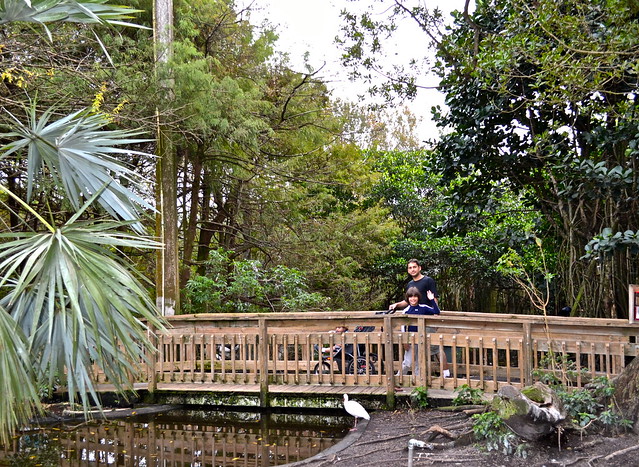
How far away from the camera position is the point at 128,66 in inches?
461

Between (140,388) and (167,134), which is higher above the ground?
(167,134)

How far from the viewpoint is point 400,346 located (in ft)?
27.7

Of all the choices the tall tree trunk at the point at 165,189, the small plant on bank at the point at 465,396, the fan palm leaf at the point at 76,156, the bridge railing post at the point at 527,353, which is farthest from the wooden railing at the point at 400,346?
the fan palm leaf at the point at 76,156

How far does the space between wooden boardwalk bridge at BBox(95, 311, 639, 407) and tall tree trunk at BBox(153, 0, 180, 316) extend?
133cm

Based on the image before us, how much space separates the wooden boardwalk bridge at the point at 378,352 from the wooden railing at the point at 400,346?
0.04 feet

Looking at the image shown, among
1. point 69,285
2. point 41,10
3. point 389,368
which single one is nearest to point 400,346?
point 389,368

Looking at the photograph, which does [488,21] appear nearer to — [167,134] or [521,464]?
[167,134]

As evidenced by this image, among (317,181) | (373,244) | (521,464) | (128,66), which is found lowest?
(521,464)

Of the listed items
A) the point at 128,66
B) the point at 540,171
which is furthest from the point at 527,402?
the point at 128,66

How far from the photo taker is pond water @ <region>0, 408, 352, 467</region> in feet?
22.6

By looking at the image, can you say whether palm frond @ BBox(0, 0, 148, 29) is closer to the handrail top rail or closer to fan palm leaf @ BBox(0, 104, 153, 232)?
fan palm leaf @ BBox(0, 104, 153, 232)

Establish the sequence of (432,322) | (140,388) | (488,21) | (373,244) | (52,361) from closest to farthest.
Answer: (52,361) → (432,322) → (140,388) → (488,21) → (373,244)

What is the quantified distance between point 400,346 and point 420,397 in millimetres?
699

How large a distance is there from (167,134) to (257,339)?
14.0 ft
